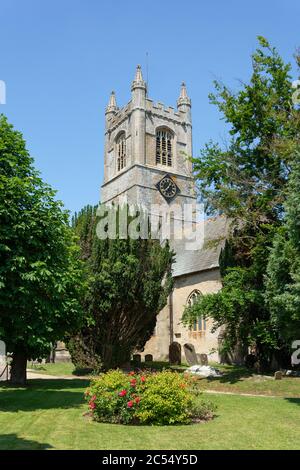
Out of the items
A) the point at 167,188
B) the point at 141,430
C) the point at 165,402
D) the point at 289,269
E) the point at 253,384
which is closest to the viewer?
the point at 141,430

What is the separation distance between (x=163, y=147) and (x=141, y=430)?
46.6m

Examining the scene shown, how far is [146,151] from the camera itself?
50.3 metres

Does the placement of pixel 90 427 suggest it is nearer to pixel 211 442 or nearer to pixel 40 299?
pixel 211 442

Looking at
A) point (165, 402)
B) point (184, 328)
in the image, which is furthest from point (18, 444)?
point (184, 328)

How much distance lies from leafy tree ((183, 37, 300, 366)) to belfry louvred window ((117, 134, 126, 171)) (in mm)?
32035

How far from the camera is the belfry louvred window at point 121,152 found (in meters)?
53.2

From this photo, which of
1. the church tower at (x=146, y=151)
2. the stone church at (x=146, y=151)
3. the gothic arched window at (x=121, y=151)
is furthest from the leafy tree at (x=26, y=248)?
the gothic arched window at (x=121, y=151)

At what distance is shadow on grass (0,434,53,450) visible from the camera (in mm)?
6826

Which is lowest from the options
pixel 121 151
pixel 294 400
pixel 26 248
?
pixel 294 400

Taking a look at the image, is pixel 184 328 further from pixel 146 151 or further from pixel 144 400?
pixel 144 400

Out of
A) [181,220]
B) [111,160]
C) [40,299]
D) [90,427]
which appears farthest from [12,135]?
[111,160]

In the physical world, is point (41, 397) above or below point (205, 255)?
below

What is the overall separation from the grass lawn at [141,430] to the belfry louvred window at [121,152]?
42690mm
